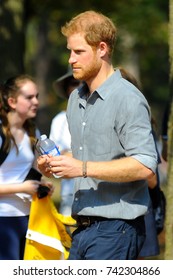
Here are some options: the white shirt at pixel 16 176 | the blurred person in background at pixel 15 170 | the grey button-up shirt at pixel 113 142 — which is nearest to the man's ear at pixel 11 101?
the blurred person in background at pixel 15 170

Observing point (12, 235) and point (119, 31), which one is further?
point (119, 31)

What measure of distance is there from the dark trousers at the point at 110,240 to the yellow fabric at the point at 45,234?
1.23m

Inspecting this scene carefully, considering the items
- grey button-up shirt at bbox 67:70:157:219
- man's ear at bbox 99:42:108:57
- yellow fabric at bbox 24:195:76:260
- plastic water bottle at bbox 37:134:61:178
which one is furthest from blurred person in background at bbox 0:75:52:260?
man's ear at bbox 99:42:108:57

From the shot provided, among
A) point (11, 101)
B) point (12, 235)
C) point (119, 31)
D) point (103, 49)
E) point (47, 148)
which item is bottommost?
point (119, 31)

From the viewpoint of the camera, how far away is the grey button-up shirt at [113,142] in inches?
186

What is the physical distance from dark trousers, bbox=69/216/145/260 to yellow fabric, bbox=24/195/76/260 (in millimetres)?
1231

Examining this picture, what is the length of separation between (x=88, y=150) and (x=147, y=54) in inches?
973

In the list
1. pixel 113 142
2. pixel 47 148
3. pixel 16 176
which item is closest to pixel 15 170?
pixel 16 176

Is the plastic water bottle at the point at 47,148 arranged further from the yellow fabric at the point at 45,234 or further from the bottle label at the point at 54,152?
the yellow fabric at the point at 45,234

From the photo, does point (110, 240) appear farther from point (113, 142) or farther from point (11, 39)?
point (11, 39)

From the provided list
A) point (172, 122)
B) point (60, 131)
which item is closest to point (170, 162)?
point (172, 122)

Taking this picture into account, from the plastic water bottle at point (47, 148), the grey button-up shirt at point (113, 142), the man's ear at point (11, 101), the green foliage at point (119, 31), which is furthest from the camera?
the green foliage at point (119, 31)

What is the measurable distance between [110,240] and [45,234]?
1433mm

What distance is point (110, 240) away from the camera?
4.83m
